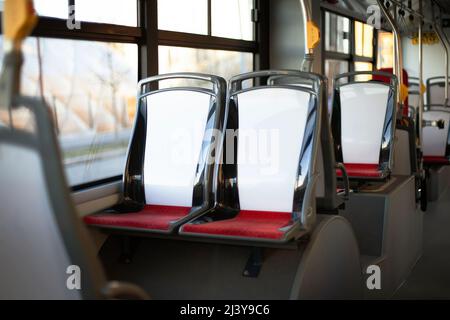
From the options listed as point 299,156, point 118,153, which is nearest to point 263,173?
point 299,156

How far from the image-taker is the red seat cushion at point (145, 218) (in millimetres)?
2562

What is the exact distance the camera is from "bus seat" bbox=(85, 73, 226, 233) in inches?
113

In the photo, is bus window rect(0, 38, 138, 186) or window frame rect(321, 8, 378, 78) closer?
bus window rect(0, 38, 138, 186)

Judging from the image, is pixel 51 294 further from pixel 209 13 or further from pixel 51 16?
pixel 209 13

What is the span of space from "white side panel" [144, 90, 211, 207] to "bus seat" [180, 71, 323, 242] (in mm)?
150

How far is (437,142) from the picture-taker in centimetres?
675

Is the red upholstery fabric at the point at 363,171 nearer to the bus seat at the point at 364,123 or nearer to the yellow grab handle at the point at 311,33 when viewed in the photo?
the bus seat at the point at 364,123

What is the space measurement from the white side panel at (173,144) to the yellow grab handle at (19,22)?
1.50m

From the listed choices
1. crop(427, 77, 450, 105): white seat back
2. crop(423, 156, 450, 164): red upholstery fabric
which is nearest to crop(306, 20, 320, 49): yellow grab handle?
crop(423, 156, 450, 164): red upholstery fabric

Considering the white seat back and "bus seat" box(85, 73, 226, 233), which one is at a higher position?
the white seat back

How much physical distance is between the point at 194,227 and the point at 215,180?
37 cm

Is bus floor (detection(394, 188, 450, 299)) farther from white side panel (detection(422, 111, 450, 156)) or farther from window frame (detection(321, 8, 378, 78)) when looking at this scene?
window frame (detection(321, 8, 378, 78))

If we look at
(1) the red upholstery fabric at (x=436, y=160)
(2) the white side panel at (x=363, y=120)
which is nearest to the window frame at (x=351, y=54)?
(1) the red upholstery fabric at (x=436, y=160)

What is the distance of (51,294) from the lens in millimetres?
1565
